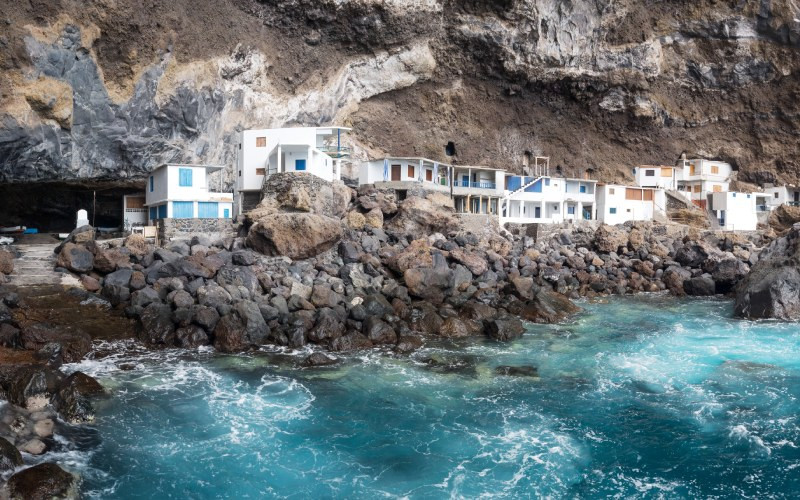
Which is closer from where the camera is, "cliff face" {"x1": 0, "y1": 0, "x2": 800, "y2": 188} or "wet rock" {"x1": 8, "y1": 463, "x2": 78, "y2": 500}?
"wet rock" {"x1": 8, "y1": 463, "x2": 78, "y2": 500}

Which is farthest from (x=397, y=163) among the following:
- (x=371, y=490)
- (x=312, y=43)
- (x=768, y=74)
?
(x=768, y=74)

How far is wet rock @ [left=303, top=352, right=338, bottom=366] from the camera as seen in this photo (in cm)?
1922

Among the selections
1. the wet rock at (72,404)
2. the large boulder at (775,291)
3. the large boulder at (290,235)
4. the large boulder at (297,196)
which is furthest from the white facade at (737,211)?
the wet rock at (72,404)

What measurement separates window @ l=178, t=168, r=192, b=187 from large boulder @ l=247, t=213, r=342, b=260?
5612 millimetres

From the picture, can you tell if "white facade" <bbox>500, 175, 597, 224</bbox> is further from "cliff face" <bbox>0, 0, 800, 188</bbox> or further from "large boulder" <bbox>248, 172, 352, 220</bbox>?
"large boulder" <bbox>248, 172, 352, 220</bbox>

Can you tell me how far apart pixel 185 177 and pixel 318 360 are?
17.9 metres

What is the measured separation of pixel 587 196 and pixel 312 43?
80.2ft

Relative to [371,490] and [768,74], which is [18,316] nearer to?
[371,490]

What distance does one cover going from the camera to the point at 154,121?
33.0 meters

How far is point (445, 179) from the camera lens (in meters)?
44.5

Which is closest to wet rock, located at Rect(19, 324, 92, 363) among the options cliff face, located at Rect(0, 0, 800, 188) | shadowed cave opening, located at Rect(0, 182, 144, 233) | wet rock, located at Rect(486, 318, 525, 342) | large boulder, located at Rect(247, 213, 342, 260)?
large boulder, located at Rect(247, 213, 342, 260)

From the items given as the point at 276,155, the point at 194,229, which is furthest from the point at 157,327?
A: the point at 276,155

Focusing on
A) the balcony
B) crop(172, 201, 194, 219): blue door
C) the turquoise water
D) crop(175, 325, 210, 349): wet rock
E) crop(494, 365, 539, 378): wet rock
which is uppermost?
the balcony

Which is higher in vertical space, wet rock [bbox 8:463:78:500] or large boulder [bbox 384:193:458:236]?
large boulder [bbox 384:193:458:236]
